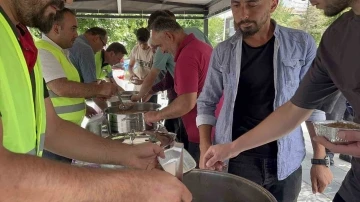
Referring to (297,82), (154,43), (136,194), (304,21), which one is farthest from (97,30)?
(304,21)

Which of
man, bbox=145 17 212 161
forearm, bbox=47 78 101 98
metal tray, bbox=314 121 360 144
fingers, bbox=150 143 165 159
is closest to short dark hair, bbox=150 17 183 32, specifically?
man, bbox=145 17 212 161

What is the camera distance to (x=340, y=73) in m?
0.95

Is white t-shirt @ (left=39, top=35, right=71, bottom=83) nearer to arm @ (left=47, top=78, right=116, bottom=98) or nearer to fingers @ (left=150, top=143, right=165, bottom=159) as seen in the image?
arm @ (left=47, top=78, right=116, bottom=98)

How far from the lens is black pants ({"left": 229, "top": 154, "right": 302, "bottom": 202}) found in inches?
50.6

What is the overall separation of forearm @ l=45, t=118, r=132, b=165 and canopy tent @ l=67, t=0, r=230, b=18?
3122 millimetres

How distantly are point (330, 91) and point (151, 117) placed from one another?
94cm

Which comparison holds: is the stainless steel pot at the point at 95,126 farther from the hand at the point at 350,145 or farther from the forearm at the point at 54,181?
the hand at the point at 350,145

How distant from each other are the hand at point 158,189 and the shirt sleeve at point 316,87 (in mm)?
604

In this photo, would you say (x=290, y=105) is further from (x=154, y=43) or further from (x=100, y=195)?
(x=154, y=43)

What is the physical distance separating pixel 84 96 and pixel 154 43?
53 centimetres

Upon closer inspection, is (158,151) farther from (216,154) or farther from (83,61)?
(83,61)

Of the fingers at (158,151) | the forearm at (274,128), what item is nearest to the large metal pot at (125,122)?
the fingers at (158,151)

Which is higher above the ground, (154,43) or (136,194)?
(154,43)

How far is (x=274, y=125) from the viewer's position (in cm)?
116
